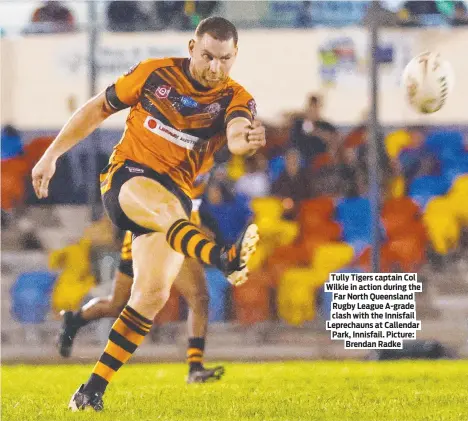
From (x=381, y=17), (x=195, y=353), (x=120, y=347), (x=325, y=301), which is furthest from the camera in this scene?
(x=325, y=301)

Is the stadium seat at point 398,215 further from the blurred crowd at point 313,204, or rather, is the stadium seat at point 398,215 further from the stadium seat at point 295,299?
the stadium seat at point 295,299

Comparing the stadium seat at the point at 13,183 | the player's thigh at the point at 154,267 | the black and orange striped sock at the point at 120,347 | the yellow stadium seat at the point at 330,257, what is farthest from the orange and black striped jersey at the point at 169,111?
the stadium seat at the point at 13,183

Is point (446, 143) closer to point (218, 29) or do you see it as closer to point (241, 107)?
point (241, 107)

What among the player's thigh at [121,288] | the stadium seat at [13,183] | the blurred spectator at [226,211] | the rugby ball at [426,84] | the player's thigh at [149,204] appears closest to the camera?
the player's thigh at [149,204]

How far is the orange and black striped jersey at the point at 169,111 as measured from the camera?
6.31 meters

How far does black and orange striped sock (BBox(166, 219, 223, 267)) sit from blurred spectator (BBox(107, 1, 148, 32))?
6084 millimetres

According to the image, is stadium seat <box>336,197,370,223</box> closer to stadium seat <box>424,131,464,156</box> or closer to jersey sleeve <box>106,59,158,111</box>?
stadium seat <box>424,131,464,156</box>

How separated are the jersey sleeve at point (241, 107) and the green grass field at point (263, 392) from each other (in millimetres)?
1635

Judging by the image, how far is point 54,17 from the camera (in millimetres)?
11922

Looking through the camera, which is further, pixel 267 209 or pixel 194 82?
pixel 267 209

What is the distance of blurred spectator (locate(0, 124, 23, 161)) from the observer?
1209 cm

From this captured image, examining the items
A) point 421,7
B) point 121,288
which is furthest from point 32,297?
point 421,7

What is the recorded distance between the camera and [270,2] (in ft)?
38.2

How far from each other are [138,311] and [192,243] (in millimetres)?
516
